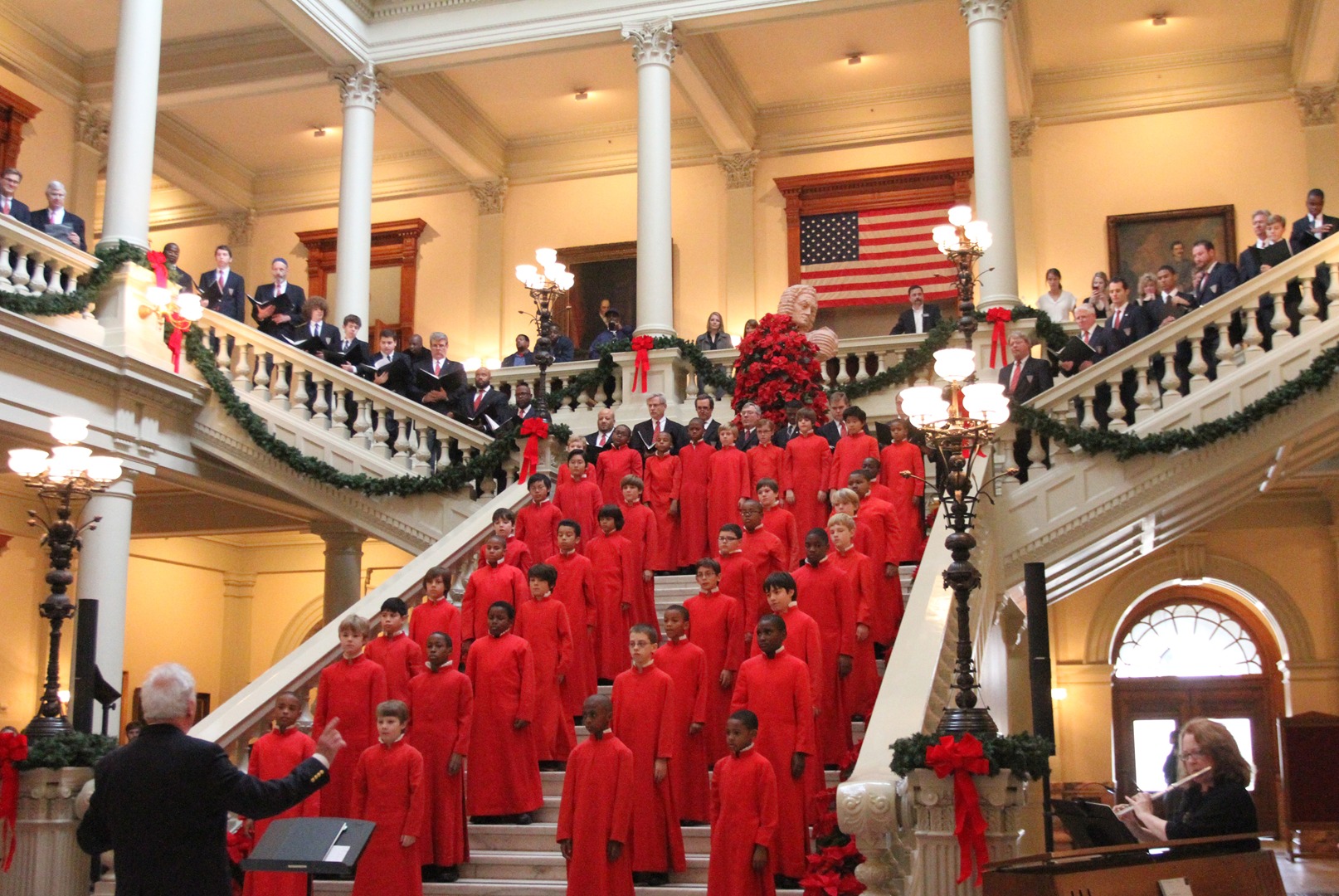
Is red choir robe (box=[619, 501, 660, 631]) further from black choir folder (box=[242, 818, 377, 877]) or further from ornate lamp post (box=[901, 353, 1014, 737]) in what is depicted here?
black choir folder (box=[242, 818, 377, 877])

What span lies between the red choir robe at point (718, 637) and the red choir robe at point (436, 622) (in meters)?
1.85

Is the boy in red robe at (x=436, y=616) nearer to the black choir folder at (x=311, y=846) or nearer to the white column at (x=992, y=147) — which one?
the black choir folder at (x=311, y=846)

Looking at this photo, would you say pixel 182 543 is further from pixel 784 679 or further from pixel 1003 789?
pixel 1003 789

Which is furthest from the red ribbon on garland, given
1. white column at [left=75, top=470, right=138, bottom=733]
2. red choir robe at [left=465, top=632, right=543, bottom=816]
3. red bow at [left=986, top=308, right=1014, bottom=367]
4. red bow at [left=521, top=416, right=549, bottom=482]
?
red bow at [left=986, top=308, right=1014, bottom=367]

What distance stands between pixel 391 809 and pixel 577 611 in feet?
8.41

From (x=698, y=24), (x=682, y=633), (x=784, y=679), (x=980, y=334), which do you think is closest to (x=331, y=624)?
(x=682, y=633)

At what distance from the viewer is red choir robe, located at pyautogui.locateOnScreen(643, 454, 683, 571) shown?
1262 cm

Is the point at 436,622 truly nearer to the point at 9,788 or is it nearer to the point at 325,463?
the point at 9,788

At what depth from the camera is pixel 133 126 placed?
14602 mm

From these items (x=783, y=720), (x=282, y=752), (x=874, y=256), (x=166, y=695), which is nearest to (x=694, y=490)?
(x=783, y=720)

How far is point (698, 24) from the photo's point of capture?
17906 mm

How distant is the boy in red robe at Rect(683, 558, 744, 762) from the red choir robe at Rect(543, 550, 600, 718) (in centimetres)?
109

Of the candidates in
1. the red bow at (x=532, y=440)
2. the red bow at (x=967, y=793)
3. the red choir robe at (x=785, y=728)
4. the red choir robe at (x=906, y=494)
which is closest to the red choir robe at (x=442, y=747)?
the red choir robe at (x=785, y=728)

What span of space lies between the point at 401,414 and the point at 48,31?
8.27 m
